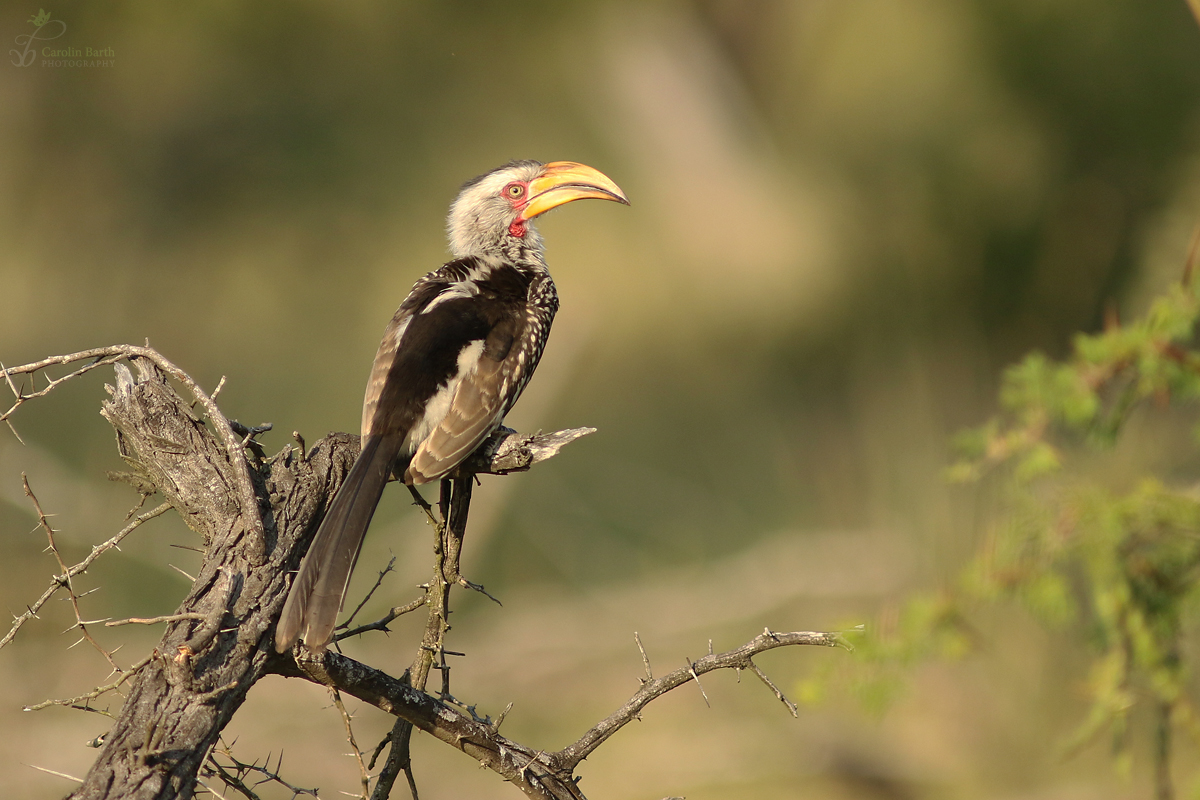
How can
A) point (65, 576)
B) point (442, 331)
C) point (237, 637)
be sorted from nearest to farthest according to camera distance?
point (237, 637), point (65, 576), point (442, 331)

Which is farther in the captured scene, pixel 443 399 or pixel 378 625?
pixel 443 399

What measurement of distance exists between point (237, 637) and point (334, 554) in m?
0.31

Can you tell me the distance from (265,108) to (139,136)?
128 centimetres

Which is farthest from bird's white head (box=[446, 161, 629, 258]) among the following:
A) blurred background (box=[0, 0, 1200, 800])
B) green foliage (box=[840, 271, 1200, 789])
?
blurred background (box=[0, 0, 1200, 800])

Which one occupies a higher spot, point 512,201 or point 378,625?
point 512,201

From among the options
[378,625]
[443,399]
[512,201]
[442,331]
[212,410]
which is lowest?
[378,625]

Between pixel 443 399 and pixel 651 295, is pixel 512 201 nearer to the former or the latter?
pixel 443 399

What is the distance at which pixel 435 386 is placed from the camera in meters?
2.75

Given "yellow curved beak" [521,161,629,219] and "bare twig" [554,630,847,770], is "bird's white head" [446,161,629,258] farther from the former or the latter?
"bare twig" [554,630,847,770]

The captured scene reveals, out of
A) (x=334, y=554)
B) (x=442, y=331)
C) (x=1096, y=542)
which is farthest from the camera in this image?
(x=442, y=331)

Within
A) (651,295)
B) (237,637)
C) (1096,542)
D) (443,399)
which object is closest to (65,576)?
(237,637)

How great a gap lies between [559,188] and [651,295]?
26.1ft

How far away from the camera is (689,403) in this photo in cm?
1126

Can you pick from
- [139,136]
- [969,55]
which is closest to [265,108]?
[139,136]
